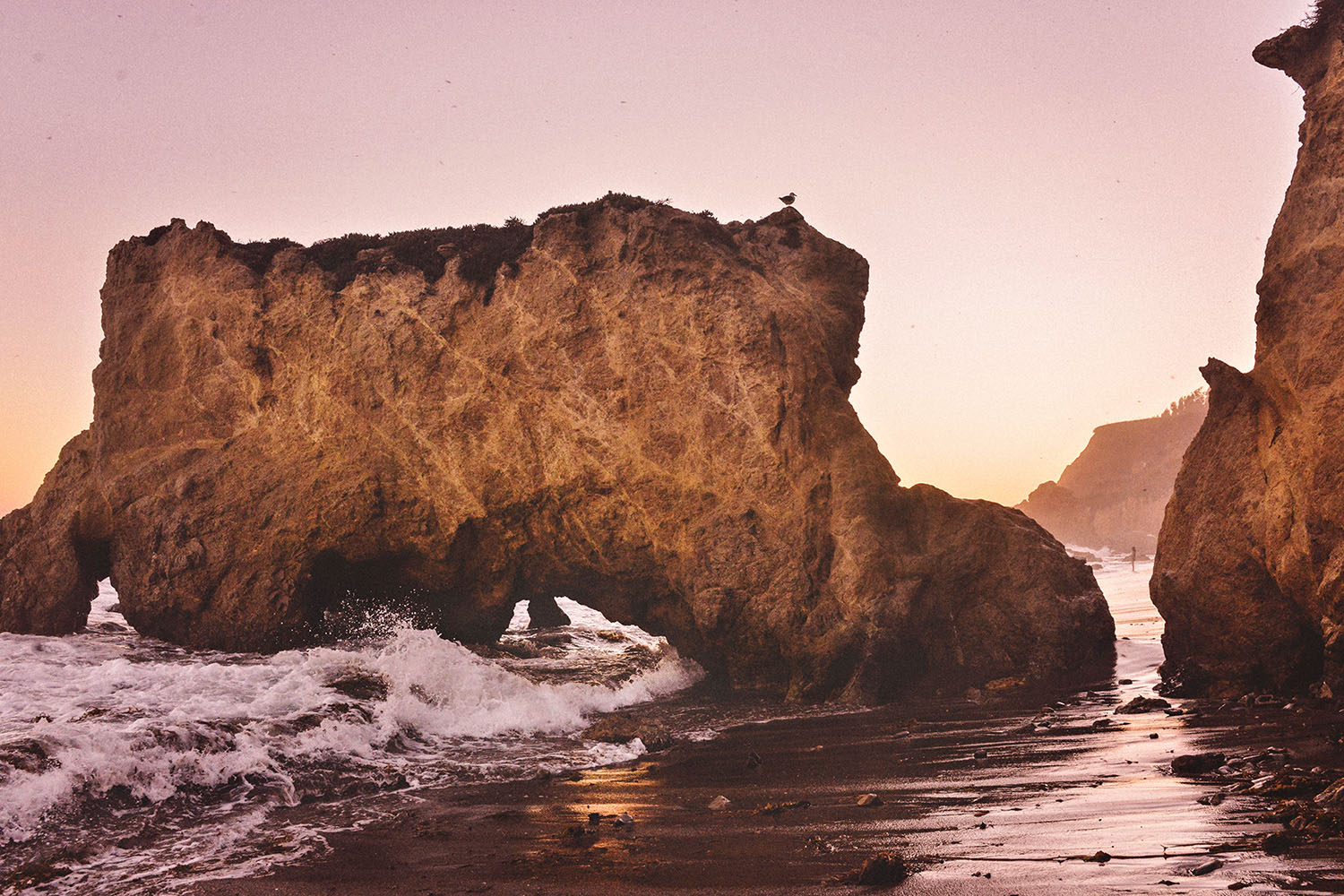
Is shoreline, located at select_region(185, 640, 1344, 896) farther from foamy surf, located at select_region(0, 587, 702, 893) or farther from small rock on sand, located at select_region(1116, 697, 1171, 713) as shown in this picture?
foamy surf, located at select_region(0, 587, 702, 893)

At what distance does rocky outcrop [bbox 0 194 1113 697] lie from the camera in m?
14.4

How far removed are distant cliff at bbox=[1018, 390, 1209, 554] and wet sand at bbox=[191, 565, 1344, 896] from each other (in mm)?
89708

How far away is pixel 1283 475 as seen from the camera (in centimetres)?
1039

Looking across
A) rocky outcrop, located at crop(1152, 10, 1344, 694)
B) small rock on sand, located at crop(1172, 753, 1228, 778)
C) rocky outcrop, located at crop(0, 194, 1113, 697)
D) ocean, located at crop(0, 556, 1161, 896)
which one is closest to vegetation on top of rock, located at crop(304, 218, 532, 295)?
rocky outcrop, located at crop(0, 194, 1113, 697)

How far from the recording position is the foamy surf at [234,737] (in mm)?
6745

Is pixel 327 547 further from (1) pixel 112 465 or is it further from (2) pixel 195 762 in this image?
(2) pixel 195 762

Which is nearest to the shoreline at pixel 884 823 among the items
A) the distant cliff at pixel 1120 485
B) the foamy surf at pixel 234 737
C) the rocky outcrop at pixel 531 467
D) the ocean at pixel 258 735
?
the ocean at pixel 258 735

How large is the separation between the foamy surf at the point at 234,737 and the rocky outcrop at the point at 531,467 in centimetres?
142

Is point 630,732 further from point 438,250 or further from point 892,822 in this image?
point 438,250

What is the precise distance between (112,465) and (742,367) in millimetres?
11290

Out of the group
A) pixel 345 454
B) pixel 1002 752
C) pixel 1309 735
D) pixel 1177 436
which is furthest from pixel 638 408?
pixel 1177 436

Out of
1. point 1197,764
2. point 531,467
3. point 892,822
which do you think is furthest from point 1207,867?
point 531,467

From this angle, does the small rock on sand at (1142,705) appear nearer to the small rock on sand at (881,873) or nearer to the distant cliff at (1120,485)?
the small rock on sand at (881,873)

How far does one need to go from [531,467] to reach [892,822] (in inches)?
419
